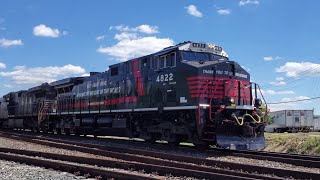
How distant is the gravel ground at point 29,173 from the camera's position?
27.8ft

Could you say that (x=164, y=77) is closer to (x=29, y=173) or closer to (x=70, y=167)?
(x=70, y=167)

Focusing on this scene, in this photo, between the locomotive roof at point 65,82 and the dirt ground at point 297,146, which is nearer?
the dirt ground at point 297,146

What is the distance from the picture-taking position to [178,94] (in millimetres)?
14180

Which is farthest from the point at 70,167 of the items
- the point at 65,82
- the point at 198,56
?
the point at 65,82


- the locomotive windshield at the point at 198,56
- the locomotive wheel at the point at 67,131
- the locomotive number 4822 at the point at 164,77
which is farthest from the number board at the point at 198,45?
the locomotive wheel at the point at 67,131

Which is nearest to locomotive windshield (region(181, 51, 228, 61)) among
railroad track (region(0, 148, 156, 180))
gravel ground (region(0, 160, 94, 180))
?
railroad track (region(0, 148, 156, 180))

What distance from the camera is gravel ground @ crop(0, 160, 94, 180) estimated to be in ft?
27.8

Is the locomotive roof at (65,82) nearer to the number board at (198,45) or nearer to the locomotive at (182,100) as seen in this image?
the locomotive at (182,100)

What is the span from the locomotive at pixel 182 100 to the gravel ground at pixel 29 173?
17.9 ft

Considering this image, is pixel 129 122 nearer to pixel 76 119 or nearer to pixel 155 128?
pixel 155 128

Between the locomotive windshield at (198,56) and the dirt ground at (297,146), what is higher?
the locomotive windshield at (198,56)

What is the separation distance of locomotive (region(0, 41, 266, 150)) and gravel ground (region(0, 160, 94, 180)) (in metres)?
5.45

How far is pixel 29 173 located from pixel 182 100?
254 inches

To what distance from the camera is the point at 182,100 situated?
14.0m
